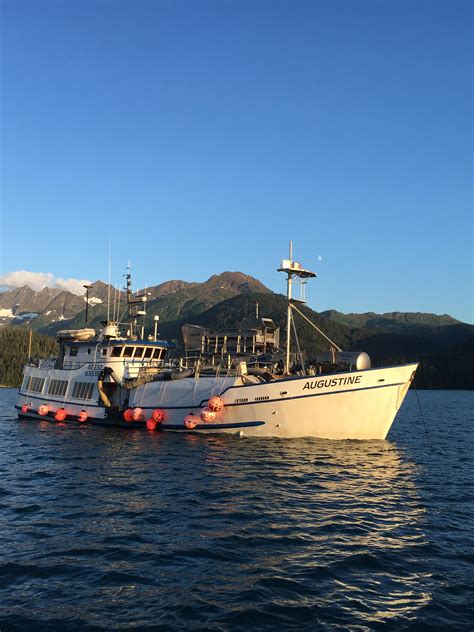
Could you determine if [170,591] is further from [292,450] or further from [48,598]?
[292,450]

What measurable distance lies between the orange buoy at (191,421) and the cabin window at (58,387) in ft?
55.6

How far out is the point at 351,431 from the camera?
104 feet

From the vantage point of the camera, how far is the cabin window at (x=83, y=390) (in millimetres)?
44519

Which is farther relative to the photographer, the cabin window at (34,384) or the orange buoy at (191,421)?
the cabin window at (34,384)

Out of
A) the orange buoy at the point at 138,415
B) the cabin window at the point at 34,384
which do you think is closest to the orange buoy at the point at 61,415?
the cabin window at the point at 34,384

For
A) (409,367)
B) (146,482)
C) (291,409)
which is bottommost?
(146,482)

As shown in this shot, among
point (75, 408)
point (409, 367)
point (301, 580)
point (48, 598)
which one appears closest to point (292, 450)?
point (409, 367)

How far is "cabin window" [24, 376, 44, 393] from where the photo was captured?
51.3m

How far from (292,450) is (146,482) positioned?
9.92 metres

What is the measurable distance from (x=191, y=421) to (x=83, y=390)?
1435 cm

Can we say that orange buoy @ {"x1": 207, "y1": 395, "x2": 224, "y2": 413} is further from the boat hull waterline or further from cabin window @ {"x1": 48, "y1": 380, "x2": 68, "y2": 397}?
cabin window @ {"x1": 48, "y1": 380, "x2": 68, "y2": 397}

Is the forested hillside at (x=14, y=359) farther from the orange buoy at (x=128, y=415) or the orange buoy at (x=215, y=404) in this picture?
the orange buoy at (x=215, y=404)

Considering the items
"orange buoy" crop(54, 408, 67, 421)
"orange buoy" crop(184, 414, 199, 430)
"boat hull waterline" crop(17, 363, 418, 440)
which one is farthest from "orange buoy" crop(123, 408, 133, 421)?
"orange buoy" crop(54, 408, 67, 421)

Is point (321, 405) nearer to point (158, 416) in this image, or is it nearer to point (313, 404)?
point (313, 404)
